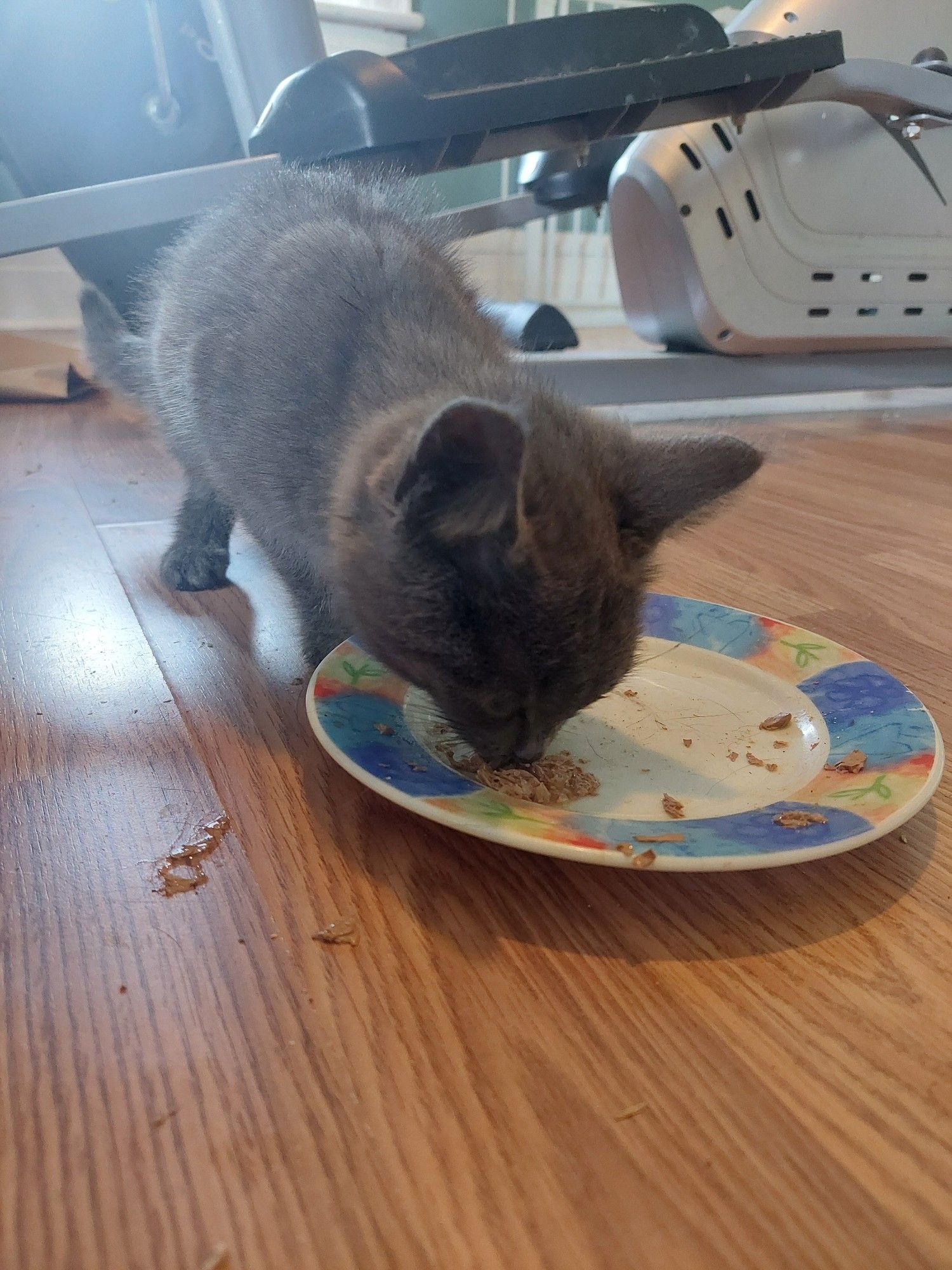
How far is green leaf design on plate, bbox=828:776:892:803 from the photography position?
802 millimetres

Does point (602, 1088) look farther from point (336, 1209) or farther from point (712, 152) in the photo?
point (712, 152)

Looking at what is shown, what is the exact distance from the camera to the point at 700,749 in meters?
0.99

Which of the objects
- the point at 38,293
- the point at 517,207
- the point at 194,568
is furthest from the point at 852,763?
the point at 38,293

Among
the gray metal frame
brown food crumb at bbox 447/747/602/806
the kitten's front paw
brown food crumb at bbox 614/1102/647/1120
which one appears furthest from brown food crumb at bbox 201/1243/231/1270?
the gray metal frame

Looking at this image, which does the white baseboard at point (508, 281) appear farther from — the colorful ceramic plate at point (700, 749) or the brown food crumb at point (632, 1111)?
the brown food crumb at point (632, 1111)

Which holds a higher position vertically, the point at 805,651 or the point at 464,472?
the point at 464,472

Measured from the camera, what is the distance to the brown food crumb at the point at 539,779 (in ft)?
2.83

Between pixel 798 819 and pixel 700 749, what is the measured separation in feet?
Answer: 0.71

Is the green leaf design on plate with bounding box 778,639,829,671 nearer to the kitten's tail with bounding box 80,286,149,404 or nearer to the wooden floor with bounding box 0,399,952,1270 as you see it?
the wooden floor with bounding box 0,399,952,1270

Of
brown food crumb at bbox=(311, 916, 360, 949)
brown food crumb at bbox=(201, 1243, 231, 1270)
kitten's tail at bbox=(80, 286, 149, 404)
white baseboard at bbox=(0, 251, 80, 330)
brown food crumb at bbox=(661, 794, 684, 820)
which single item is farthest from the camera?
white baseboard at bbox=(0, 251, 80, 330)

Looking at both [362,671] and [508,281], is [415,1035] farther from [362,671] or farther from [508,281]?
[508,281]

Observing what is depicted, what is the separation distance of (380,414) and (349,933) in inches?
19.9

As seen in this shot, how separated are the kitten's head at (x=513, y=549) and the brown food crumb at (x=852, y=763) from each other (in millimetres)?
217

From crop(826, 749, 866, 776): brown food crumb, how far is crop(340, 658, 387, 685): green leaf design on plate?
0.48 metres
